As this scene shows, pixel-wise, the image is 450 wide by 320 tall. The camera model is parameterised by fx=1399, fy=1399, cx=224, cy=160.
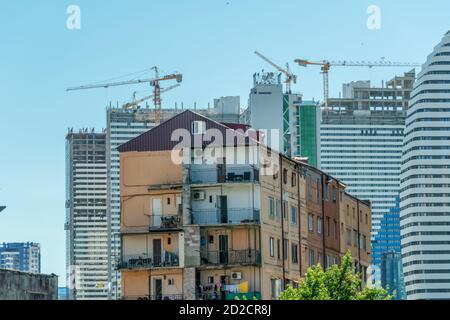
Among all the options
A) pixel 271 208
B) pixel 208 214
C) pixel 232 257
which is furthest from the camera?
pixel 271 208

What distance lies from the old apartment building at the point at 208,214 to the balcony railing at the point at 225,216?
0.18 feet

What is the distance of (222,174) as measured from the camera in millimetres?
77500

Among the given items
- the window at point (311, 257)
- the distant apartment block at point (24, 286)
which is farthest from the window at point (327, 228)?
the distant apartment block at point (24, 286)

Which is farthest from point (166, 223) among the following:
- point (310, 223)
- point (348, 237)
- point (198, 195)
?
point (348, 237)

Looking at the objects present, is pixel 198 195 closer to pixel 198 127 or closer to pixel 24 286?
pixel 198 127

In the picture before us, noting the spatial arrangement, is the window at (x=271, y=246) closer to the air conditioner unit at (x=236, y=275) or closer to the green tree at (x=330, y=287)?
the air conditioner unit at (x=236, y=275)

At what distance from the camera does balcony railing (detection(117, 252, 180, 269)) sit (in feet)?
249

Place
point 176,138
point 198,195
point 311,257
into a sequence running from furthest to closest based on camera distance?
point 311,257, point 176,138, point 198,195

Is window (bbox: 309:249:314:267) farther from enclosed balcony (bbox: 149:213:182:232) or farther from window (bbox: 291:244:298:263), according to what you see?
enclosed balcony (bbox: 149:213:182:232)

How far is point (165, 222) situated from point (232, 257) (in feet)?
16.3

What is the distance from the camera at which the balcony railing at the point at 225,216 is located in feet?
247

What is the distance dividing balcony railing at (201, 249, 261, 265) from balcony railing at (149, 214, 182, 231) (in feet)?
7.87
